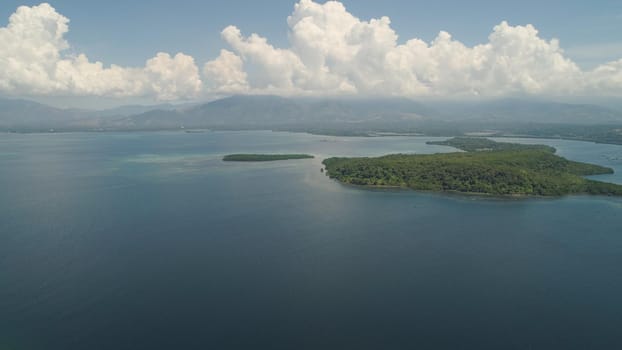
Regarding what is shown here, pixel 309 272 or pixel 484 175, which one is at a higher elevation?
pixel 484 175

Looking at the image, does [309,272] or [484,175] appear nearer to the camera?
[309,272]

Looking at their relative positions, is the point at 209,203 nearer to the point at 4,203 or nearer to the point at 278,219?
the point at 278,219

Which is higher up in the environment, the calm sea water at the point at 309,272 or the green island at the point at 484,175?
the green island at the point at 484,175

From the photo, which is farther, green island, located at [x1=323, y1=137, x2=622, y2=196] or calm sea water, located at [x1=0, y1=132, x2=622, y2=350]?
green island, located at [x1=323, y1=137, x2=622, y2=196]

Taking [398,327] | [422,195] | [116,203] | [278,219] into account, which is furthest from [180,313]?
[422,195]

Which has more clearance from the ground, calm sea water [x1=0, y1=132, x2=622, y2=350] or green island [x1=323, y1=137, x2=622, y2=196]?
green island [x1=323, y1=137, x2=622, y2=196]
